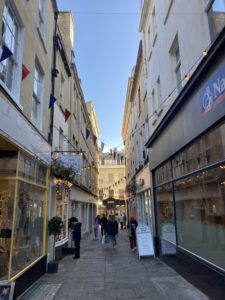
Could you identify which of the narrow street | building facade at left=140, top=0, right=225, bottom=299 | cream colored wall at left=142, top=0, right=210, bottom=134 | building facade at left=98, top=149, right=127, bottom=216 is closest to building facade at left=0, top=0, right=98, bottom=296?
the narrow street

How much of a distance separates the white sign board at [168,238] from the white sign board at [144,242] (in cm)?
64

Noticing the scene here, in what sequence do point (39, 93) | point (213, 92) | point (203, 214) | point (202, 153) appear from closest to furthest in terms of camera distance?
point (213, 92) < point (202, 153) < point (203, 214) < point (39, 93)

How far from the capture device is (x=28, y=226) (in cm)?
743

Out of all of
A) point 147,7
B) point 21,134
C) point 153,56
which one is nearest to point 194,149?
point 21,134

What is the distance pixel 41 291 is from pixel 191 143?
206 inches

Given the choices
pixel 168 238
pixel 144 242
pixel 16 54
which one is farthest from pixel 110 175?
pixel 16 54

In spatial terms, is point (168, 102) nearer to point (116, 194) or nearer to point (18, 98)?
point (18, 98)

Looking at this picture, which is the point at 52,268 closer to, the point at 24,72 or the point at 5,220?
the point at 5,220

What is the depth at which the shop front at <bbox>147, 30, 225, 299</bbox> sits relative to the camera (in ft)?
16.9

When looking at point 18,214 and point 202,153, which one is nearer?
point 202,153

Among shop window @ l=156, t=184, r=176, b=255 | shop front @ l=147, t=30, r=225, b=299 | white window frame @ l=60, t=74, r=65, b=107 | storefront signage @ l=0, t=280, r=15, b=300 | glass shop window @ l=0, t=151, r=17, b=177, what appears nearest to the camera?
storefront signage @ l=0, t=280, r=15, b=300

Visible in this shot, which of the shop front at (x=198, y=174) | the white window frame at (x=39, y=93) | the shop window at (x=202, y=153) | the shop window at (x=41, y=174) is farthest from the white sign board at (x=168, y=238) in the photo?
the white window frame at (x=39, y=93)

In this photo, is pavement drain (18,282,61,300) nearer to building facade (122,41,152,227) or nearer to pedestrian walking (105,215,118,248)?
building facade (122,41,152,227)

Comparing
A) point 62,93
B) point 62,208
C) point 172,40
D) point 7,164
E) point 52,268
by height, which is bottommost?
point 52,268
